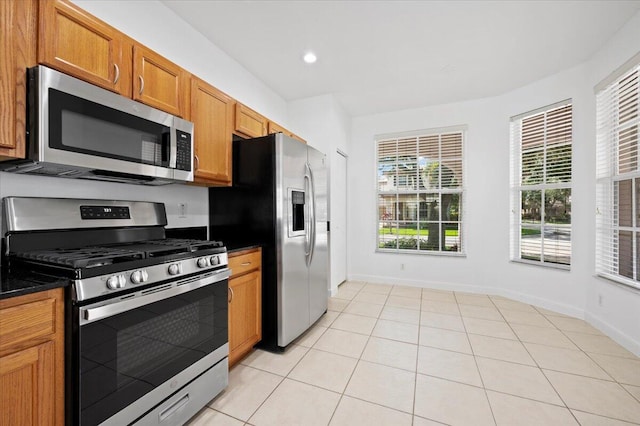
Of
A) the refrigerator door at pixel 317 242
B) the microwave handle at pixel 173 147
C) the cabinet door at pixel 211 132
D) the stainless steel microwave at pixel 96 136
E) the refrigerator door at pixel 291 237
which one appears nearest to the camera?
the stainless steel microwave at pixel 96 136

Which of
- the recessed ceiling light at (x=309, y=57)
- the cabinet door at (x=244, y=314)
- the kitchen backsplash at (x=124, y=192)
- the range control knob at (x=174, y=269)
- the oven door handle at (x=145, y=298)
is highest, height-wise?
the recessed ceiling light at (x=309, y=57)

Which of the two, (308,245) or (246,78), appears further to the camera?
(246,78)

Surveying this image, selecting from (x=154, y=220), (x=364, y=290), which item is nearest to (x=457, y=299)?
(x=364, y=290)

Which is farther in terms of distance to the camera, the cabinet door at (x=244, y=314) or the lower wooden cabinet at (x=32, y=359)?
the cabinet door at (x=244, y=314)

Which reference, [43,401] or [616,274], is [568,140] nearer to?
[616,274]

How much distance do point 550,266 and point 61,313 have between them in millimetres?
4484

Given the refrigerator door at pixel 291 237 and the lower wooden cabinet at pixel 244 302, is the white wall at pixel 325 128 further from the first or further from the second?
the lower wooden cabinet at pixel 244 302

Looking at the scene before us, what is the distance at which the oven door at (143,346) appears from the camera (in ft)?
3.69

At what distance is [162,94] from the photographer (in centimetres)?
188

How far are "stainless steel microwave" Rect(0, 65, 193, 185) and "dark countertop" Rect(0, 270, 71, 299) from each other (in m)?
0.50

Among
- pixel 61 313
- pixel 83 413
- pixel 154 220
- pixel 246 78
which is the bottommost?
pixel 83 413

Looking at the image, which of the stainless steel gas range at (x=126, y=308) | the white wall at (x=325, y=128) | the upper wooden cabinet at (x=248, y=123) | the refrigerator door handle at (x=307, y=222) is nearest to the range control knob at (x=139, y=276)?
the stainless steel gas range at (x=126, y=308)

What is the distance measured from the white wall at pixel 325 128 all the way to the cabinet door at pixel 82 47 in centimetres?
259

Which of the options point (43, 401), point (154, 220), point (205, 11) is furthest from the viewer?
point (205, 11)
